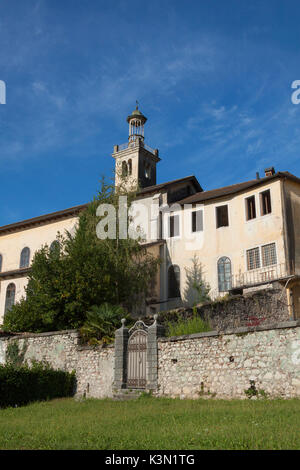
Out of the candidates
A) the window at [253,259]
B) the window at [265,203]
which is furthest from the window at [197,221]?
the window at [265,203]

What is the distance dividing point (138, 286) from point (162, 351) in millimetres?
9672

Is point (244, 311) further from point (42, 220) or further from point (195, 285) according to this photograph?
point (42, 220)

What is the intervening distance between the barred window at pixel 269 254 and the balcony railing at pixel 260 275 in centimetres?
32

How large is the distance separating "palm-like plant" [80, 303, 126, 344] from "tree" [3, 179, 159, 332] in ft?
9.01

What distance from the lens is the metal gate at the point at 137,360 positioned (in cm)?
1567

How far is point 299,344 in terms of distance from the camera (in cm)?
1173

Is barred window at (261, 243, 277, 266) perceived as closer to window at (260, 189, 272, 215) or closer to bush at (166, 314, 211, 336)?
window at (260, 189, 272, 215)

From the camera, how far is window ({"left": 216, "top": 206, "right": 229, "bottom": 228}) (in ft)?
97.3

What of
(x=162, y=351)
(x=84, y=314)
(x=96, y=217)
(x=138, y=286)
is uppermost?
(x=96, y=217)

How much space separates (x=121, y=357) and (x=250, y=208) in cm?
1542

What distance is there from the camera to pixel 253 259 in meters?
27.0

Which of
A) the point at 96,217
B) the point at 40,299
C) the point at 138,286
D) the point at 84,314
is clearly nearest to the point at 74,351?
the point at 84,314

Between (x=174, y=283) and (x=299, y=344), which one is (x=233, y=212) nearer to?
(x=174, y=283)

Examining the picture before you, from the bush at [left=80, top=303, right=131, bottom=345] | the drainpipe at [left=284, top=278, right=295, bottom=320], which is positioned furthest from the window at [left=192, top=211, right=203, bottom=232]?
the bush at [left=80, top=303, right=131, bottom=345]
